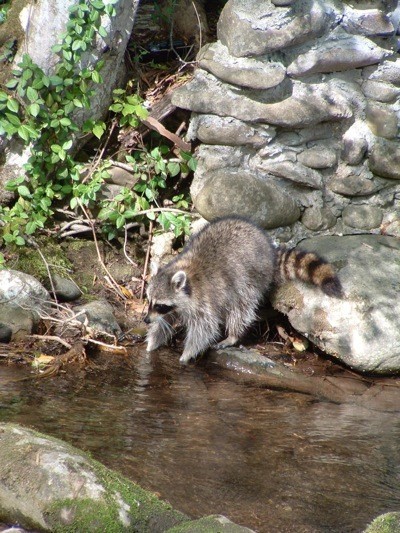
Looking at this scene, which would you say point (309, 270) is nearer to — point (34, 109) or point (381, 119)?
point (381, 119)

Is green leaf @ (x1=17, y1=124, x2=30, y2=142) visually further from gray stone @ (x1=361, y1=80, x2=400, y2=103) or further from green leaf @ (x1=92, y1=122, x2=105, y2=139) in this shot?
gray stone @ (x1=361, y1=80, x2=400, y2=103)

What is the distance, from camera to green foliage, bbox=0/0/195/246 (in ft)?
19.2

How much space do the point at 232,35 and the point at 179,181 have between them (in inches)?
53.5

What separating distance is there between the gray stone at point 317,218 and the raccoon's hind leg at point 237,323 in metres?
0.78

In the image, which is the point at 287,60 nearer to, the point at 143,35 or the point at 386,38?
the point at 386,38

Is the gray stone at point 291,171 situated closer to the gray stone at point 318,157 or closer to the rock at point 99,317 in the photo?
the gray stone at point 318,157

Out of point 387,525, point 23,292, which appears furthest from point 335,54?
point 387,525

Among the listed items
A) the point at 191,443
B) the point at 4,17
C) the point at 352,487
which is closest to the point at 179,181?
the point at 4,17

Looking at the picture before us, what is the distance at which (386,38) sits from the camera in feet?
19.7

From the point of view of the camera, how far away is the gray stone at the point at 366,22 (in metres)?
5.89

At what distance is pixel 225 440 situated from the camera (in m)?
4.41

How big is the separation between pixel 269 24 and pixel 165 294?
2.00 m

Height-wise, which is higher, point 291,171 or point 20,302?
point 291,171

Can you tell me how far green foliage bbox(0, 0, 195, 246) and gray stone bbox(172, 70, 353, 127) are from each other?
0.50 m
